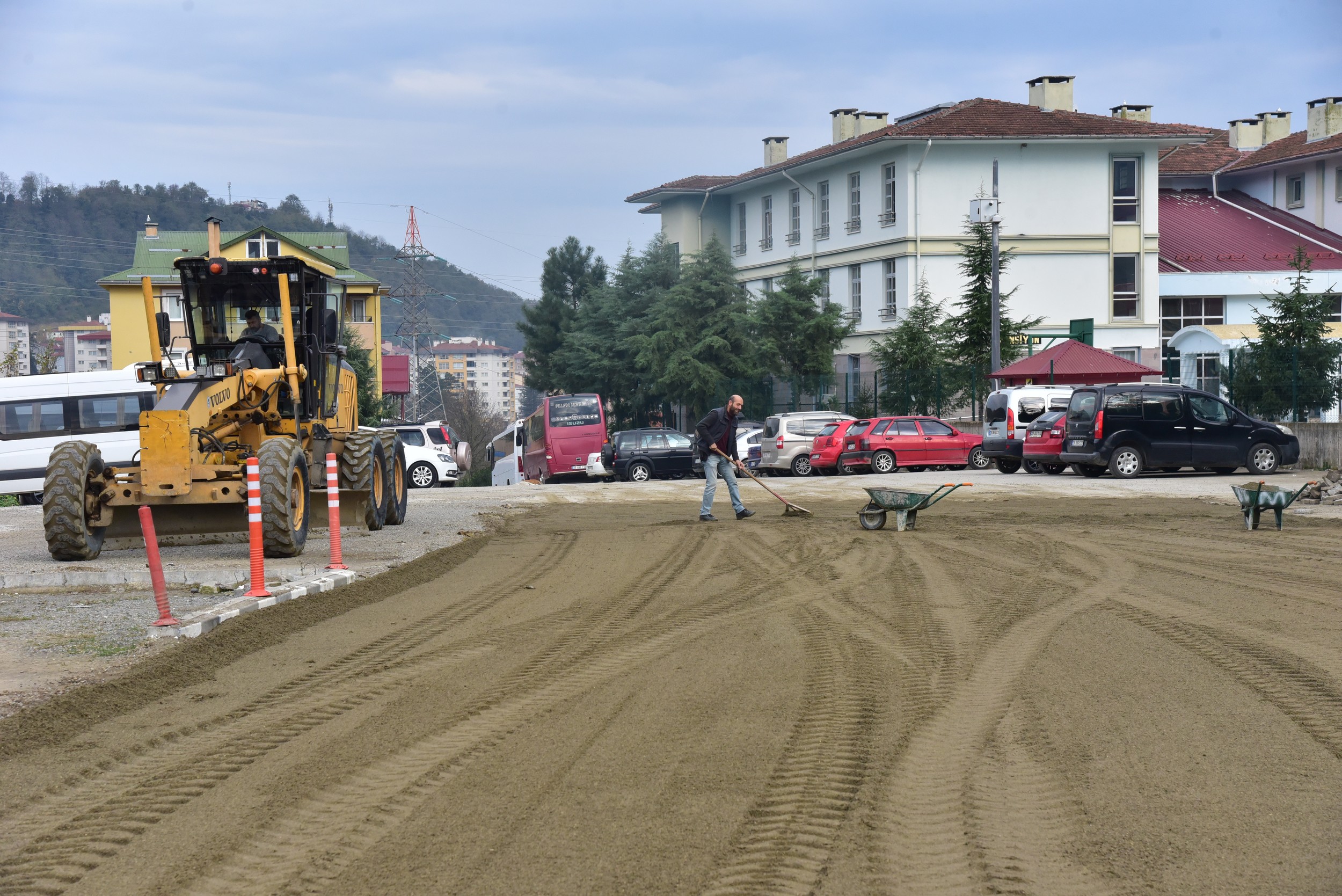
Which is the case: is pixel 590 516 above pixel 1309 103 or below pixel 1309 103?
below

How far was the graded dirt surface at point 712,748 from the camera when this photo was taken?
4.60 m

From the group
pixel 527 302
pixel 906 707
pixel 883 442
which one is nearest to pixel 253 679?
pixel 906 707

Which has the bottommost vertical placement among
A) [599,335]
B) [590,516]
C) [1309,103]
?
[590,516]

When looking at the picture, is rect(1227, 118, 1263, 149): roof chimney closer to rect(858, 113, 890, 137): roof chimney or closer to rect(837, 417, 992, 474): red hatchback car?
rect(858, 113, 890, 137): roof chimney

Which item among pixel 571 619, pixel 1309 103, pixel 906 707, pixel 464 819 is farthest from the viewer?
pixel 1309 103

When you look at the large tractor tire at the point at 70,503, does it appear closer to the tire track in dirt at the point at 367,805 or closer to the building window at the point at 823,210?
the tire track in dirt at the point at 367,805

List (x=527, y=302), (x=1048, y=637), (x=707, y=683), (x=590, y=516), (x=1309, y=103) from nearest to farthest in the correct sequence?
(x=707, y=683) < (x=1048, y=637) < (x=590, y=516) < (x=1309, y=103) < (x=527, y=302)

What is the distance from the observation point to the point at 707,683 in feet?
24.6

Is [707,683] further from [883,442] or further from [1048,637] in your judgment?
[883,442]

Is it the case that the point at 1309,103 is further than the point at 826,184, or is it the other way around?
the point at 1309,103

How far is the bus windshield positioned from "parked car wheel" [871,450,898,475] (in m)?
9.69

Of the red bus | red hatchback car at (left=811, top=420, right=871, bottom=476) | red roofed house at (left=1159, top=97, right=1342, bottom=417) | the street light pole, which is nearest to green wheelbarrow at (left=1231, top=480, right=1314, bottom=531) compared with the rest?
red hatchback car at (left=811, top=420, right=871, bottom=476)

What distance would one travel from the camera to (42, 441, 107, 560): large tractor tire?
44.8 ft

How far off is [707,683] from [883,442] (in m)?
25.6
